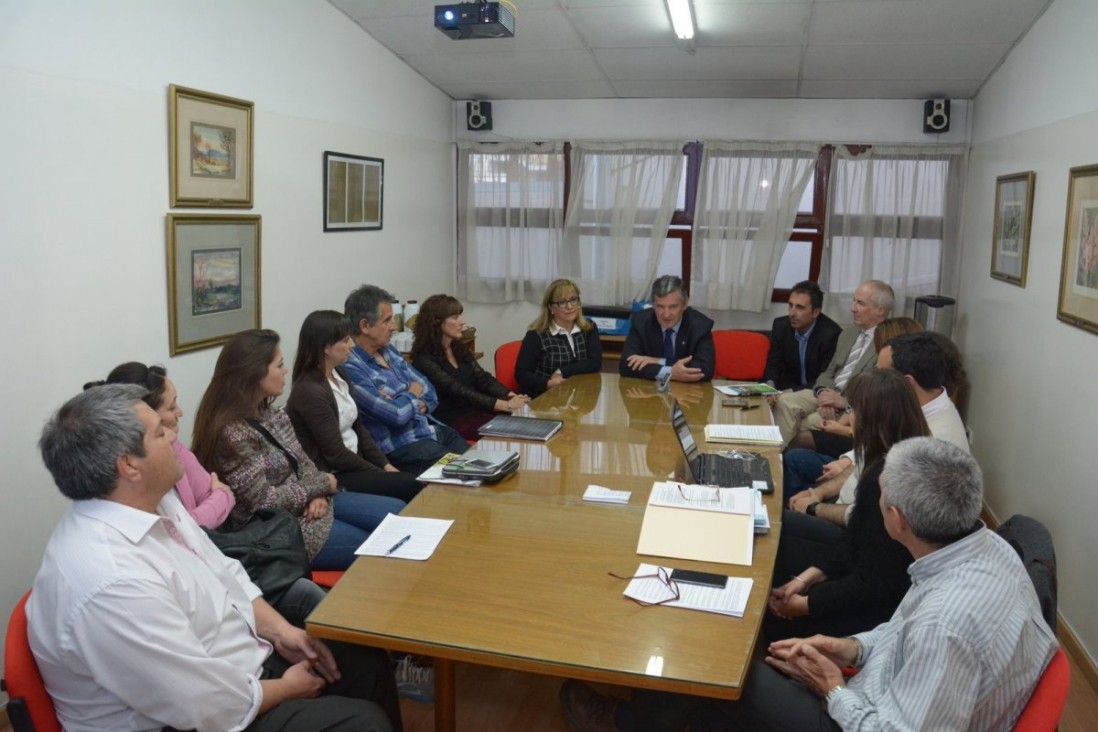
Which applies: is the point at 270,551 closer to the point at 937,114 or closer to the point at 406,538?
the point at 406,538

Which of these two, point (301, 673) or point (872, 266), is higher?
point (872, 266)

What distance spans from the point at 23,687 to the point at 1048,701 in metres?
1.88

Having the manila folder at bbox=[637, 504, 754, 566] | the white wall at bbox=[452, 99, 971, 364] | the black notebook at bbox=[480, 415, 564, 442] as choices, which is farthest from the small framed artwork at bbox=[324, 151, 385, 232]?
the manila folder at bbox=[637, 504, 754, 566]

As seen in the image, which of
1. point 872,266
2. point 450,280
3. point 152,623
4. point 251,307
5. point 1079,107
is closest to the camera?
point 152,623

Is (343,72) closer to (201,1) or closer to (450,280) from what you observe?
(201,1)

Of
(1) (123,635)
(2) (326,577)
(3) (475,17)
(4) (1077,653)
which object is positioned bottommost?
(4) (1077,653)

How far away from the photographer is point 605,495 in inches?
106

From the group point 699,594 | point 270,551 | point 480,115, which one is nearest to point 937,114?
point 480,115

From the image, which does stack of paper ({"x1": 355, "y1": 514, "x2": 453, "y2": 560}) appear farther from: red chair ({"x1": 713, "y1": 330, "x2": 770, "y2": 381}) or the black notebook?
red chair ({"x1": 713, "y1": 330, "x2": 770, "y2": 381})

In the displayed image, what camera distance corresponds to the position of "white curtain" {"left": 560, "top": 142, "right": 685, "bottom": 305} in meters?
5.90

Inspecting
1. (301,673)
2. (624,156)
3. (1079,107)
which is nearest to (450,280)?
(624,156)

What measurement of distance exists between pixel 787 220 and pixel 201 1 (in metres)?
3.73

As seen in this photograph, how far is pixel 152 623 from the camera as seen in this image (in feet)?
5.40

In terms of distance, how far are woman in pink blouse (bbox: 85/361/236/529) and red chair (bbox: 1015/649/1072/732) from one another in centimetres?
202
